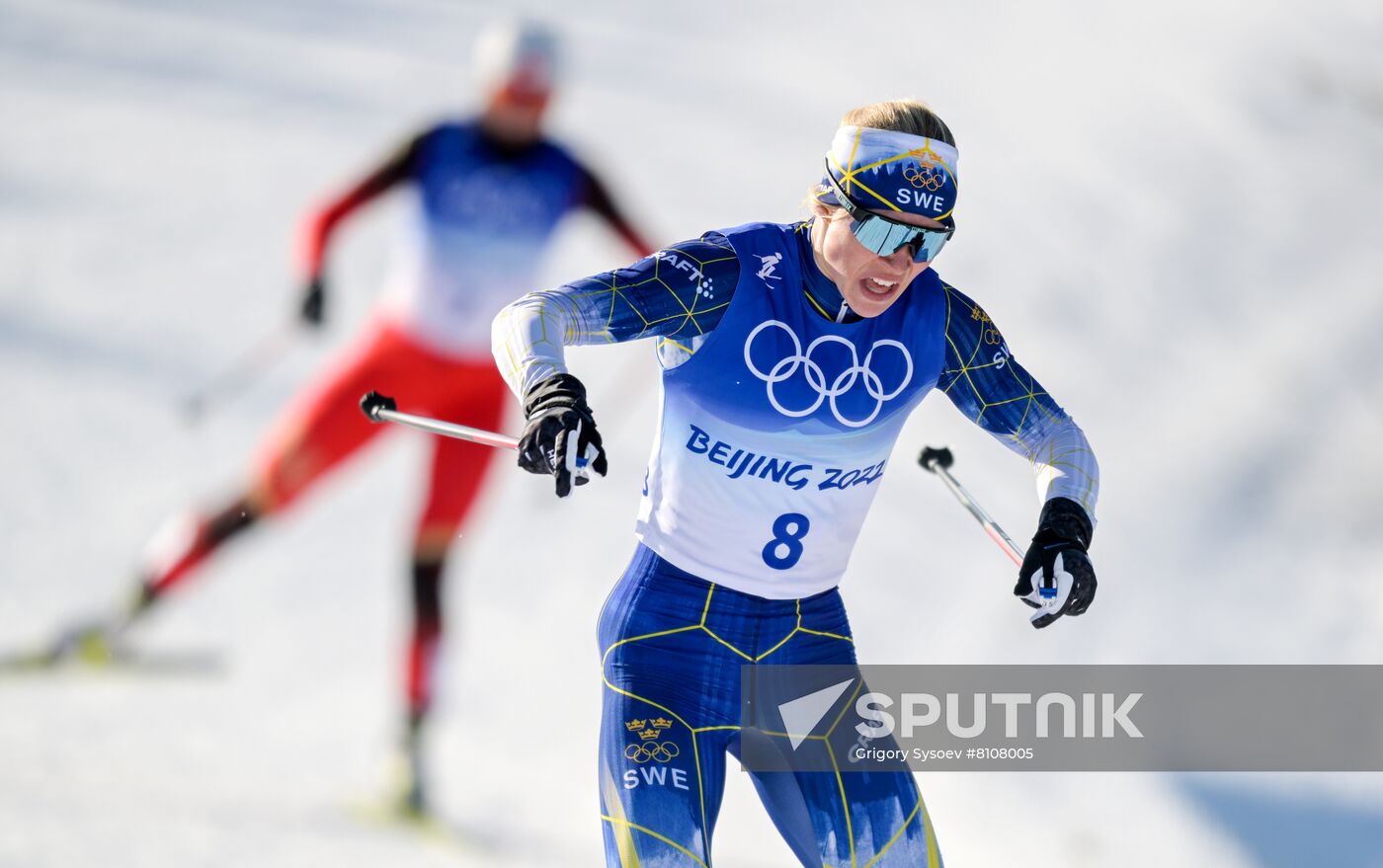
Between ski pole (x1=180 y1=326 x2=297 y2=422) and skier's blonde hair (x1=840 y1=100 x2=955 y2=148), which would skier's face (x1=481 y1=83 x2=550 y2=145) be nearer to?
ski pole (x1=180 y1=326 x2=297 y2=422)

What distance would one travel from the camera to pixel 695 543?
11.5 ft

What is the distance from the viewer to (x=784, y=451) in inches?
135

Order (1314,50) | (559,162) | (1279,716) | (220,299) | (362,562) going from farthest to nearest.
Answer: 1. (1314,50)
2. (220,299)
3. (362,562)
4. (1279,716)
5. (559,162)

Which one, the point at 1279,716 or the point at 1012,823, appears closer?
the point at 1012,823

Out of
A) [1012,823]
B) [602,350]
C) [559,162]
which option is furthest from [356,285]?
[1012,823]

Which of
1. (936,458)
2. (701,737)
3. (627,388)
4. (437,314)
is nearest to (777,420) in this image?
(701,737)

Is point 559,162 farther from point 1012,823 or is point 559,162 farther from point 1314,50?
point 1314,50

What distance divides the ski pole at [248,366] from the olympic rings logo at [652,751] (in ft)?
21.9

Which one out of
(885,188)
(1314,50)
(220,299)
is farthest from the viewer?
(1314,50)

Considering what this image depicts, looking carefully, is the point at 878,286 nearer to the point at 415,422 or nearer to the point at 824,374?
the point at 824,374

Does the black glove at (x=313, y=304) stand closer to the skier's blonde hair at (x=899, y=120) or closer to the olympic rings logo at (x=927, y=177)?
the skier's blonde hair at (x=899, y=120)

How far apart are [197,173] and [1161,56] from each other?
346 inches

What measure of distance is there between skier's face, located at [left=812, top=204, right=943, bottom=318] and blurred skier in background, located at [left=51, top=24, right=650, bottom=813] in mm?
3287

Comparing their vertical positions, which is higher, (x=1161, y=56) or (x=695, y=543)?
(x=1161, y=56)
